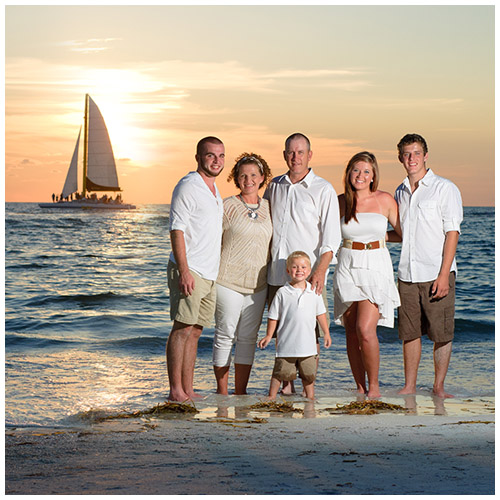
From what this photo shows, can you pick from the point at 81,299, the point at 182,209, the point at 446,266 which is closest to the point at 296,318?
the point at 182,209

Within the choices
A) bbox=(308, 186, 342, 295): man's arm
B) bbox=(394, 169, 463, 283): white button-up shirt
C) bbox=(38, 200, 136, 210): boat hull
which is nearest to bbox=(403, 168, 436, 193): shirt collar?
bbox=(394, 169, 463, 283): white button-up shirt

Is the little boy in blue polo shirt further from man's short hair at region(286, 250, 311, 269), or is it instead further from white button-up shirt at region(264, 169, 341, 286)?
white button-up shirt at region(264, 169, 341, 286)

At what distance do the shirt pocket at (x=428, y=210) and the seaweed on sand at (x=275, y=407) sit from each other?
5.79 ft

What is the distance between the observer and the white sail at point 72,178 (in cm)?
5547

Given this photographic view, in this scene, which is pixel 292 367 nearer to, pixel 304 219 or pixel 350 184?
pixel 304 219

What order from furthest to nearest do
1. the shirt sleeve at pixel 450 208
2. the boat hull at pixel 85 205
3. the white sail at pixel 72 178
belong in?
1. the boat hull at pixel 85 205
2. the white sail at pixel 72 178
3. the shirt sleeve at pixel 450 208

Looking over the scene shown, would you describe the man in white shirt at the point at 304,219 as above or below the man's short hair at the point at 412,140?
below

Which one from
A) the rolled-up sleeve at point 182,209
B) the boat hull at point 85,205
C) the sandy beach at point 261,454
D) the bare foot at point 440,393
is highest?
the boat hull at point 85,205

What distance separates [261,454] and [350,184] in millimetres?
2328

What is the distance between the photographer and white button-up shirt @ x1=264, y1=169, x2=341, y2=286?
5.36 meters

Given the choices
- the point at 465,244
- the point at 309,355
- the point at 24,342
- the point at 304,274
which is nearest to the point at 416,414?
the point at 309,355

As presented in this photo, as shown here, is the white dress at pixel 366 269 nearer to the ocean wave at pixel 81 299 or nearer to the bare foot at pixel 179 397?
the bare foot at pixel 179 397

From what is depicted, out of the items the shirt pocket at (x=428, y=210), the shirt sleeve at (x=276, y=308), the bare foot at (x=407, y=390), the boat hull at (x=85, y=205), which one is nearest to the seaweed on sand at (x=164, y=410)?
the shirt sleeve at (x=276, y=308)

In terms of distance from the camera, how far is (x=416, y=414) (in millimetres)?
5180
